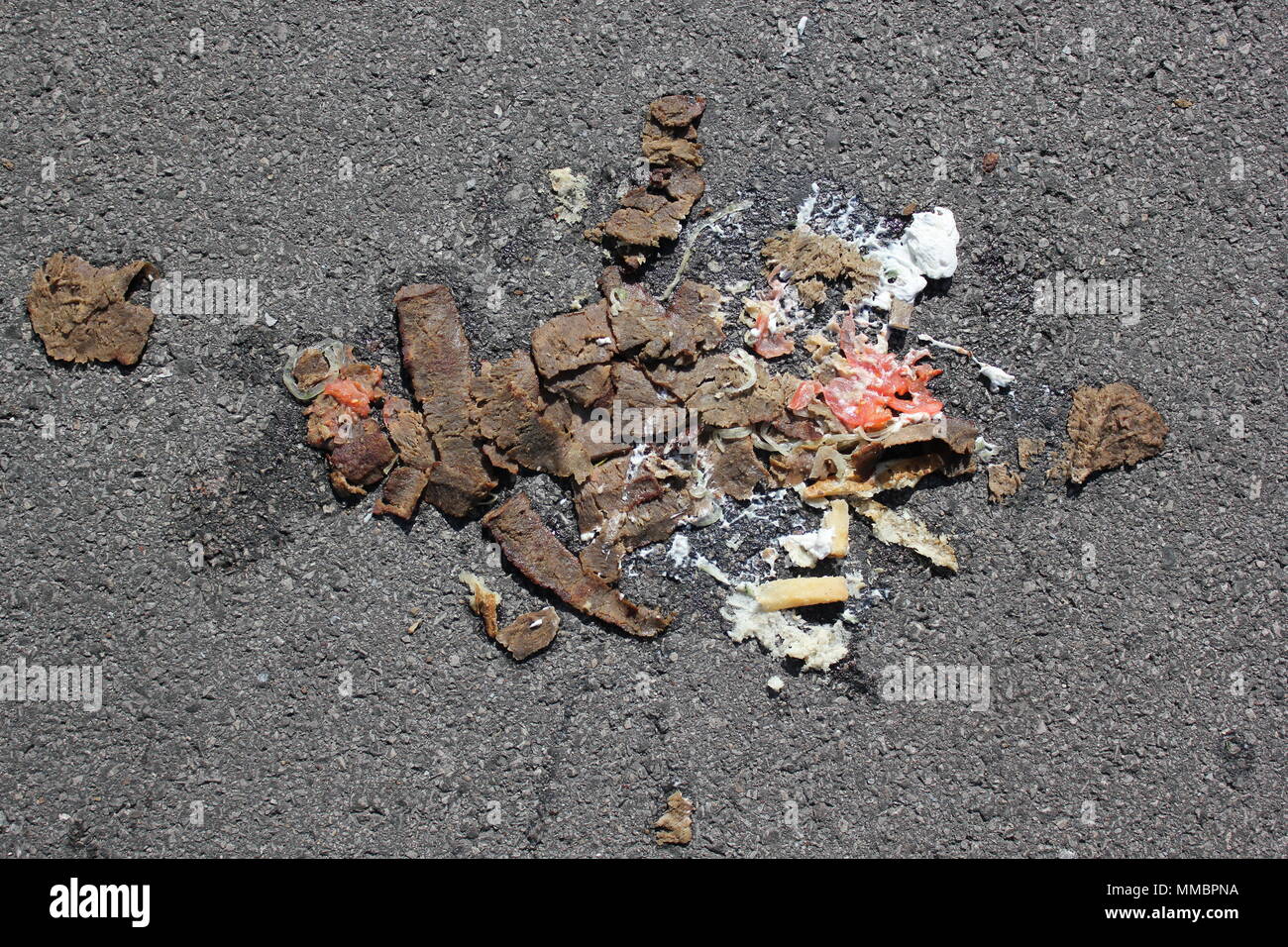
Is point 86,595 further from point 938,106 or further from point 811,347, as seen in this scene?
point 938,106

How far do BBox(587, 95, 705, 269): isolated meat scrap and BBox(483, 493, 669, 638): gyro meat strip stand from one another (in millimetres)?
932

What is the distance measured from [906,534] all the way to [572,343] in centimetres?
131

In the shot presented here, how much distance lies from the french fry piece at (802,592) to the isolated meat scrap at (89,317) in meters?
2.30

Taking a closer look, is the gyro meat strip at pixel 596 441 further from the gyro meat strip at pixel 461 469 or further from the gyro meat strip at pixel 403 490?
the gyro meat strip at pixel 403 490

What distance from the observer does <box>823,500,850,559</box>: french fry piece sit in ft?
11.4

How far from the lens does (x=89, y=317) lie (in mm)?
3480

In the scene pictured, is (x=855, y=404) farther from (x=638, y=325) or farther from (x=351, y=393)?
(x=351, y=393)

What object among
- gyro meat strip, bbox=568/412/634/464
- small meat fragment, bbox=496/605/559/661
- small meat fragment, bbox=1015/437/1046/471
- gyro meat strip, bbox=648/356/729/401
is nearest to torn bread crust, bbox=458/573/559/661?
small meat fragment, bbox=496/605/559/661

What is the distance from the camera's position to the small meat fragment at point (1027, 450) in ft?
11.5

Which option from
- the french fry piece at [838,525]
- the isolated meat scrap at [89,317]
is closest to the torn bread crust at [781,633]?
the french fry piece at [838,525]

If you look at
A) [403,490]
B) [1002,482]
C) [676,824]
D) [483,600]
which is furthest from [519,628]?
[1002,482]

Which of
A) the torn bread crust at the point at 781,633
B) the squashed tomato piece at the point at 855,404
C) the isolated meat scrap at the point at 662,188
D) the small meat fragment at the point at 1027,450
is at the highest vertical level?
the isolated meat scrap at the point at 662,188

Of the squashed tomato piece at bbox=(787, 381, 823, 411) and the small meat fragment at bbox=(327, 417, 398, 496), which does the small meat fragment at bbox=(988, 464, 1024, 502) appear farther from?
the small meat fragment at bbox=(327, 417, 398, 496)
